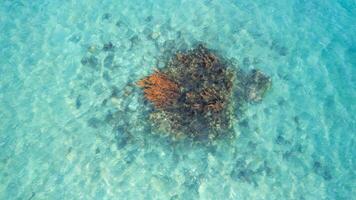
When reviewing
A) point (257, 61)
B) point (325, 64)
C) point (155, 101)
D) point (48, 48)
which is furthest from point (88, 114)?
point (325, 64)

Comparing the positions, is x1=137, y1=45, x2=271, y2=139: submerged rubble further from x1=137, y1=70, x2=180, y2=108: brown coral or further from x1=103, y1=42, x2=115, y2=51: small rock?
x1=103, y1=42, x2=115, y2=51: small rock

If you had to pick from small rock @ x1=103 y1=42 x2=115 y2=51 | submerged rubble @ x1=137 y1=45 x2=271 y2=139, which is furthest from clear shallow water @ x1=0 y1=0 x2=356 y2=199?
submerged rubble @ x1=137 y1=45 x2=271 y2=139

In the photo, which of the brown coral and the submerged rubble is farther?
the brown coral

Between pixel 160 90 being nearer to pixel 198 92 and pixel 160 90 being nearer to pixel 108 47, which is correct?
pixel 198 92

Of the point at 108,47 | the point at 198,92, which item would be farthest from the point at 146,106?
the point at 108,47

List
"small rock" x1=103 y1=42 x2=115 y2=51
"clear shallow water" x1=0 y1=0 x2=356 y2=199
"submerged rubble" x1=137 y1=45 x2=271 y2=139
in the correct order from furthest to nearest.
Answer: "small rock" x1=103 y1=42 x2=115 y2=51, "submerged rubble" x1=137 y1=45 x2=271 y2=139, "clear shallow water" x1=0 y1=0 x2=356 y2=199

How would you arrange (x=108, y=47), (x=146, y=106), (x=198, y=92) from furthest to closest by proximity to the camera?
(x=108, y=47) < (x=146, y=106) < (x=198, y=92)

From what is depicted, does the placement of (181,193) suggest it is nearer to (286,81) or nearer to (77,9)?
(286,81)

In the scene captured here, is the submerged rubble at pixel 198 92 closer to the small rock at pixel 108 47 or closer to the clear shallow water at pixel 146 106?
the clear shallow water at pixel 146 106
